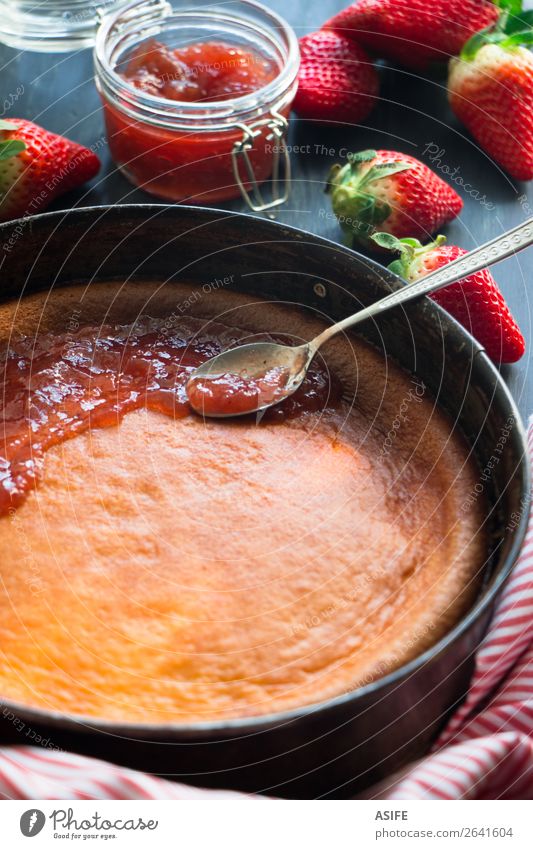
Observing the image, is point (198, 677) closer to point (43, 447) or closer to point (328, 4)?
point (43, 447)

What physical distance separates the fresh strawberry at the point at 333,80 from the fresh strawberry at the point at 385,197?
0.16 meters

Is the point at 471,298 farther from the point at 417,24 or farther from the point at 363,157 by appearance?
the point at 417,24

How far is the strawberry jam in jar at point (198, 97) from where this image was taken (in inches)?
44.4

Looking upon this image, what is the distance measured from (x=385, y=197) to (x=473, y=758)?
2.11 ft

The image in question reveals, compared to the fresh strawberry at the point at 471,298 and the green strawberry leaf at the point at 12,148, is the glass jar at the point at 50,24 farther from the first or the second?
the fresh strawberry at the point at 471,298

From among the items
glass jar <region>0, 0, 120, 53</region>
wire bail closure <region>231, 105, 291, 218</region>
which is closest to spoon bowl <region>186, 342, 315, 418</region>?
wire bail closure <region>231, 105, 291, 218</region>

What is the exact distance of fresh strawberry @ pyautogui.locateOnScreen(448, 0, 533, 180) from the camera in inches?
47.0

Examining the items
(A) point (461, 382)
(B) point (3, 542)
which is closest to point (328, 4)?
(A) point (461, 382)

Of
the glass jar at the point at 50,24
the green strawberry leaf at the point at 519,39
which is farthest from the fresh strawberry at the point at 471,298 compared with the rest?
the glass jar at the point at 50,24

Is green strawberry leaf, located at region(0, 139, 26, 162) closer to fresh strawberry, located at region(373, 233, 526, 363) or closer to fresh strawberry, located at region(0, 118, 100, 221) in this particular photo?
fresh strawberry, located at region(0, 118, 100, 221)

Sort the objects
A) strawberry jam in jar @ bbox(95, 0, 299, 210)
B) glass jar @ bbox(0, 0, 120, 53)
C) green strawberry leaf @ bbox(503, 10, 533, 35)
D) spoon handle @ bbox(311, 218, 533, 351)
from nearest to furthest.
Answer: spoon handle @ bbox(311, 218, 533, 351)
strawberry jam in jar @ bbox(95, 0, 299, 210)
green strawberry leaf @ bbox(503, 10, 533, 35)
glass jar @ bbox(0, 0, 120, 53)

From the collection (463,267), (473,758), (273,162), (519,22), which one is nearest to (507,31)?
(519,22)

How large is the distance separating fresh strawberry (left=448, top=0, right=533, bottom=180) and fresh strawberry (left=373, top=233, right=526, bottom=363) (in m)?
0.26

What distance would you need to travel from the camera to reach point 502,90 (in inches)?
47.2
